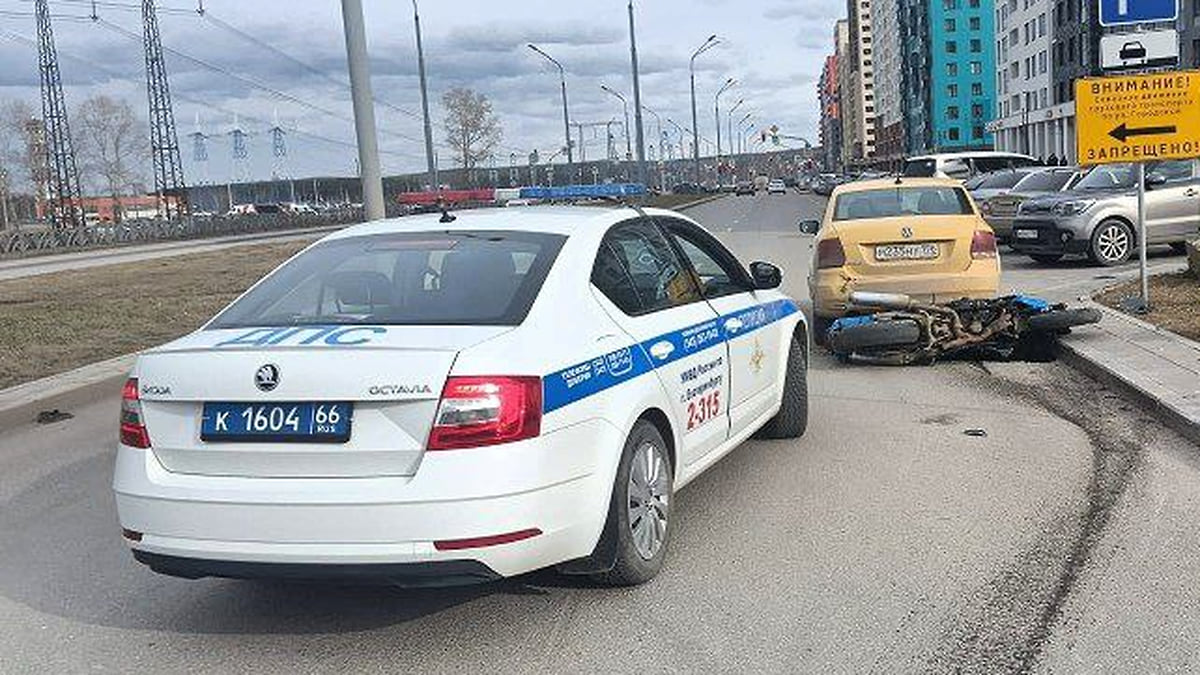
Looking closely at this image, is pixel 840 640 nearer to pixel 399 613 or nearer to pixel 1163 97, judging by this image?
pixel 399 613

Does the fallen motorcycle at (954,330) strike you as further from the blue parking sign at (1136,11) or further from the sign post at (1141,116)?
the blue parking sign at (1136,11)

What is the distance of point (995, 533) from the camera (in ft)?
16.9

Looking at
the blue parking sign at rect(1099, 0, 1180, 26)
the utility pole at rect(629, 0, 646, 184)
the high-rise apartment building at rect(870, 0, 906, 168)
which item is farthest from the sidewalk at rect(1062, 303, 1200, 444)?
the high-rise apartment building at rect(870, 0, 906, 168)

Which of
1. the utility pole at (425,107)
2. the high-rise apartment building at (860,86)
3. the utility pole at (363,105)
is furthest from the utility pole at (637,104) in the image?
the high-rise apartment building at (860,86)

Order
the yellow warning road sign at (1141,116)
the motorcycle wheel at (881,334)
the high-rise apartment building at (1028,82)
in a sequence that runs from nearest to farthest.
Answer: the motorcycle wheel at (881,334), the yellow warning road sign at (1141,116), the high-rise apartment building at (1028,82)

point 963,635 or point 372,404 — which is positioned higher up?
point 372,404

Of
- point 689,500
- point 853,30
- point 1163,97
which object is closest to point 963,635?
point 689,500

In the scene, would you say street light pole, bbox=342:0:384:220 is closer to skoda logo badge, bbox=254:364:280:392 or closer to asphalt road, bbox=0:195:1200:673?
asphalt road, bbox=0:195:1200:673

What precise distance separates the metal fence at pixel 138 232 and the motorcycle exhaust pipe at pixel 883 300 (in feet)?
148

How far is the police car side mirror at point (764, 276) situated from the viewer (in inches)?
257

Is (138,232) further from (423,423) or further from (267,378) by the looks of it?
(423,423)

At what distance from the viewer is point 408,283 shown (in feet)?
15.6

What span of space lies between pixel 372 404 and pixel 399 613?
3.42 feet

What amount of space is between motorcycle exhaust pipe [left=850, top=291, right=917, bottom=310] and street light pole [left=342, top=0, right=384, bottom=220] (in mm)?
8028
